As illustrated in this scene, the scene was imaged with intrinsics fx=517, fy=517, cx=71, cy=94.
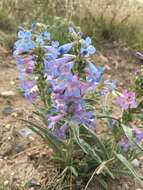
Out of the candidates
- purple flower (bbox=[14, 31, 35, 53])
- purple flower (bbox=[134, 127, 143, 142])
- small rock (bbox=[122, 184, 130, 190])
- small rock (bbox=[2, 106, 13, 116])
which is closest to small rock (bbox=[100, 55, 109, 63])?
small rock (bbox=[2, 106, 13, 116])

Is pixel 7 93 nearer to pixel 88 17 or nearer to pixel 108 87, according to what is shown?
pixel 108 87

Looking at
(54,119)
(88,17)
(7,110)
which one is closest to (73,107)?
(54,119)

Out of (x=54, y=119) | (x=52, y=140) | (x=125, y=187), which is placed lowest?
(x=125, y=187)

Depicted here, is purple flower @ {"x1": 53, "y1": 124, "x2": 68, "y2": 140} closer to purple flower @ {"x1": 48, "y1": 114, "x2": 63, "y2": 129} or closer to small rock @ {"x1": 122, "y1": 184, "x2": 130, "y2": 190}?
purple flower @ {"x1": 48, "y1": 114, "x2": 63, "y2": 129}

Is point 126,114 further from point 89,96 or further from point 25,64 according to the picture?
point 25,64

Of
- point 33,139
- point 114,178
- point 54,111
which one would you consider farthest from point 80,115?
point 33,139

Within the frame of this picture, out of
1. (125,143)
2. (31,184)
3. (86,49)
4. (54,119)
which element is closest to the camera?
(86,49)
